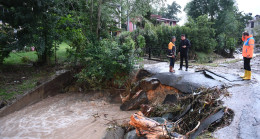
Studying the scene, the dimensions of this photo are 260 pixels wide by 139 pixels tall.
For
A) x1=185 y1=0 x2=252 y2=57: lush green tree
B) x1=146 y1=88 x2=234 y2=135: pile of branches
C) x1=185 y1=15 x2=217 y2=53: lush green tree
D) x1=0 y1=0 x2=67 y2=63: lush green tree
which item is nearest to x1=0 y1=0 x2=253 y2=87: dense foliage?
x1=0 y1=0 x2=67 y2=63: lush green tree

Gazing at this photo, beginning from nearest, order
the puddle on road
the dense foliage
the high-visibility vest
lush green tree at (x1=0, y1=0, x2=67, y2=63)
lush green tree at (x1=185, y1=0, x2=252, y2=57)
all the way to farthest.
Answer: the puddle on road → the high-visibility vest → lush green tree at (x1=0, y1=0, x2=67, y2=63) → the dense foliage → lush green tree at (x1=185, y1=0, x2=252, y2=57)

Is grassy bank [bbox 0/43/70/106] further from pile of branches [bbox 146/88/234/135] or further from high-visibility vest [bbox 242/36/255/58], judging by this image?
high-visibility vest [bbox 242/36/255/58]

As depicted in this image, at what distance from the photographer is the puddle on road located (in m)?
5.63

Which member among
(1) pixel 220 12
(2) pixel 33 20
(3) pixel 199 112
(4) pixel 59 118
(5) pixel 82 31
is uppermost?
(1) pixel 220 12

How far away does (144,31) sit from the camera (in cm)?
1549

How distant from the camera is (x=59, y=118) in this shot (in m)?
6.62

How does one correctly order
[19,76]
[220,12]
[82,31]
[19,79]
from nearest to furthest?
[19,79] < [19,76] < [82,31] < [220,12]

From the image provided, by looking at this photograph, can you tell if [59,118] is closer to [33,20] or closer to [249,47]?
[33,20]

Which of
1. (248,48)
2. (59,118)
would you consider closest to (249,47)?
(248,48)

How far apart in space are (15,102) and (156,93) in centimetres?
546

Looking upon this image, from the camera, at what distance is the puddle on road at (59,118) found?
5629 mm

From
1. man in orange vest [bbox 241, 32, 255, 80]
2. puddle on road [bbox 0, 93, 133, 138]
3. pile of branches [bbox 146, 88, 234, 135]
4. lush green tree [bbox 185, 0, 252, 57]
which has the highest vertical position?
lush green tree [bbox 185, 0, 252, 57]

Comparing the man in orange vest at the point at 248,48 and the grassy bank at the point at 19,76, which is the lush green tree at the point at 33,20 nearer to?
the grassy bank at the point at 19,76

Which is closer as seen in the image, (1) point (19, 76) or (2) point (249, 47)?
(2) point (249, 47)
